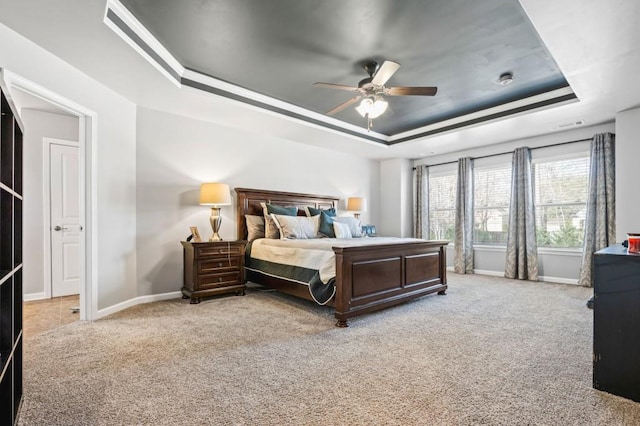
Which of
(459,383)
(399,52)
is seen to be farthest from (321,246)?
(399,52)

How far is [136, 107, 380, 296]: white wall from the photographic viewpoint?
407cm

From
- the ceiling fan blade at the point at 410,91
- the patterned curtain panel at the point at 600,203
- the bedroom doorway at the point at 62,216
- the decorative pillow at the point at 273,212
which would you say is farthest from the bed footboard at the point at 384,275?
the bedroom doorway at the point at 62,216

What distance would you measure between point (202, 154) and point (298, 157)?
1776 millimetres

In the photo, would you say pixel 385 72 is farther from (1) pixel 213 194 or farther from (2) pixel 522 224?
(2) pixel 522 224

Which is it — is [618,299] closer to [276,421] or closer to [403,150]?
[276,421]

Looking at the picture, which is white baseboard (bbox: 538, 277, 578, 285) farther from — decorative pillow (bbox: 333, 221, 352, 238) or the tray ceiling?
decorative pillow (bbox: 333, 221, 352, 238)

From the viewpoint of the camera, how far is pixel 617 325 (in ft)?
6.15

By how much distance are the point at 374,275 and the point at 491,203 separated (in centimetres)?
389

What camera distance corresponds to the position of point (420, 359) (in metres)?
2.32

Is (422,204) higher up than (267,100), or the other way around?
(267,100)

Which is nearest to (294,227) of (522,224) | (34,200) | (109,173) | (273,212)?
(273,212)

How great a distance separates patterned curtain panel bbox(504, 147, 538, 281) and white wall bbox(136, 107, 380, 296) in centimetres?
381

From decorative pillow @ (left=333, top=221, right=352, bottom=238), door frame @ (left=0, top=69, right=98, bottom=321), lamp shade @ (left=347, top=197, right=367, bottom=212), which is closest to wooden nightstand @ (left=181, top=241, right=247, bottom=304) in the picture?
door frame @ (left=0, top=69, right=98, bottom=321)

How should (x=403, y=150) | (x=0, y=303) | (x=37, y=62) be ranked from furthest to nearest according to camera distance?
(x=403, y=150) < (x=37, y=62) < (x=0, y=303)
